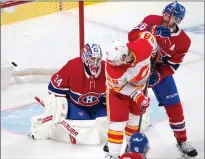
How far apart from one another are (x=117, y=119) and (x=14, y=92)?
5.00 ft

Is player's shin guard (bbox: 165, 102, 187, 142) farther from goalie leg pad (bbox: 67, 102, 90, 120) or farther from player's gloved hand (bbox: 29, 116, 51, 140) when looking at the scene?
player's gloved hand (bbox: 29, 116, 51, 140)

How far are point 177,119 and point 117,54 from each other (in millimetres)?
713

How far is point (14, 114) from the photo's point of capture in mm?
3691

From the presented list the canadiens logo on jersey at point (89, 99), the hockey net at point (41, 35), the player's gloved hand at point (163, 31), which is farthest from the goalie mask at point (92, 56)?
the hockey net at point (41, 35)

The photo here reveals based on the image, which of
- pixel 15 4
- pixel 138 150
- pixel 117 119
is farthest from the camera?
pixel 15 4

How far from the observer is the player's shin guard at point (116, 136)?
274cm

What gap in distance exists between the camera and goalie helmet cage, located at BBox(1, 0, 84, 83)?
147 inches

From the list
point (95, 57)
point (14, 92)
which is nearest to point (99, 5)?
point (14, 92)

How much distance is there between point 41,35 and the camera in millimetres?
3812

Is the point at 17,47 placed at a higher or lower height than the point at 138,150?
lower

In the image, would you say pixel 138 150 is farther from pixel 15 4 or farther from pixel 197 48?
pixel 197 48

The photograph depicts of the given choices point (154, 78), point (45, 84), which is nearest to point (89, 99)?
point (154, 78)

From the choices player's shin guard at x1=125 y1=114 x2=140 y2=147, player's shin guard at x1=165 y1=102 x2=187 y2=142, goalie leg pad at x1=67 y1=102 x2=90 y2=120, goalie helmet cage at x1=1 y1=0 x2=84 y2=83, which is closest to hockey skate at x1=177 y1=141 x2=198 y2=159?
player's shin guard at x1=165 y1=102 x2=187 y2=142

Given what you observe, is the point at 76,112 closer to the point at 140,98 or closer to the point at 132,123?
the point at 132,123
